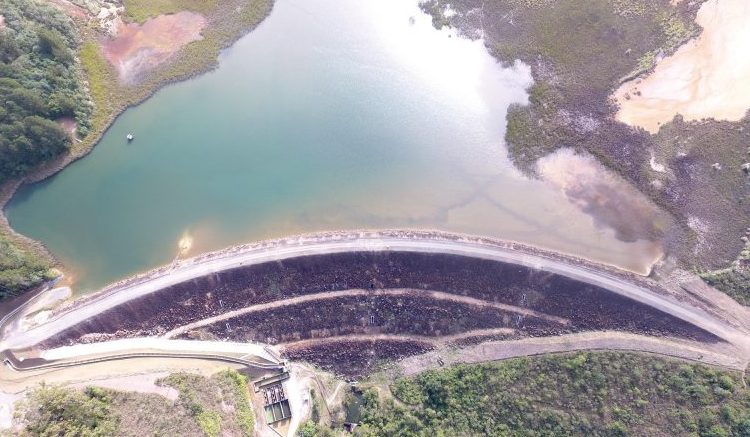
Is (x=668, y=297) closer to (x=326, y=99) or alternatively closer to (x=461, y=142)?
(x=461, y=142)

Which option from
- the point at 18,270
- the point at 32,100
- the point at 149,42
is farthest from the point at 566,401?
the point at 149,42

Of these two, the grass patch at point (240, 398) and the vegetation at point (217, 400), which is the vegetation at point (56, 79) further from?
the grass patch at point (240, 398)

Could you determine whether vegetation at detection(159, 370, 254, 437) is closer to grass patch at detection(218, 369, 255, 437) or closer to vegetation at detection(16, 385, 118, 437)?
grass patch at detection(218, 369, 255, 437)

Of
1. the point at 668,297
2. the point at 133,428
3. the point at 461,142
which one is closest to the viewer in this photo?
the point at 133,428

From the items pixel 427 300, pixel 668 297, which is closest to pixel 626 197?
pixel 668 297

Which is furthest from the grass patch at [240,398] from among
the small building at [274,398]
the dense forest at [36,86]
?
the dense forest at [36,86]

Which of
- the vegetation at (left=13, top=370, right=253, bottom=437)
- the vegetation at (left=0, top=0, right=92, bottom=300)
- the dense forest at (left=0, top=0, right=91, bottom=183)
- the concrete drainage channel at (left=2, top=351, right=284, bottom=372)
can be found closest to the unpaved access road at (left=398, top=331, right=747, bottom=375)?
the concrete drainage channel at (left=2, top=351, right=284, bottom=372)
